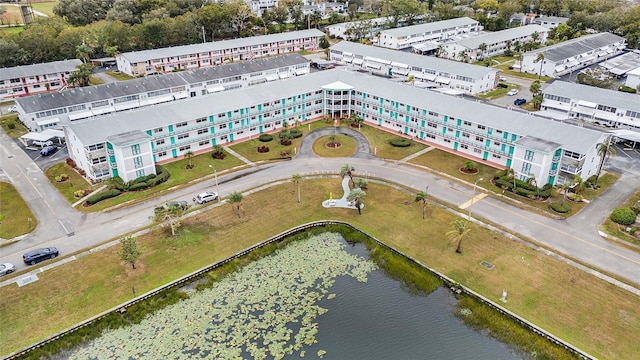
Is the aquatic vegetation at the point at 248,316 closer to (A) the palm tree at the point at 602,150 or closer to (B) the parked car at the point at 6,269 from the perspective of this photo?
(B) the parked car at the point at 6,269

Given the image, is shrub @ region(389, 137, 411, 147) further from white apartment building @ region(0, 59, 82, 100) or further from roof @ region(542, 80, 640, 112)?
white apartment building @ region(0, 59, 82, 100)

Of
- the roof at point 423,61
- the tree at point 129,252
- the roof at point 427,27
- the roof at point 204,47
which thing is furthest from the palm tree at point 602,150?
the roof at point 204,47

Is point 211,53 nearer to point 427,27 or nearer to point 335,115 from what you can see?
point 335,115

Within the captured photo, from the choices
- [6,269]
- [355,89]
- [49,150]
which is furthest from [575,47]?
[6,269]

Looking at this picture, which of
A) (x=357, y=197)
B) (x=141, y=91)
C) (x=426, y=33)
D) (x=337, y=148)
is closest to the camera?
(x=357, y=197)

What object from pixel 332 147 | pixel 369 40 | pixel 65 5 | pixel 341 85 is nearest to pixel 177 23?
pixel 65 5

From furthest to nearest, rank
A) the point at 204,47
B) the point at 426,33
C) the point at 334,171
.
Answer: the point at 426,33 → the point at 204,47 → the point at 334,171
